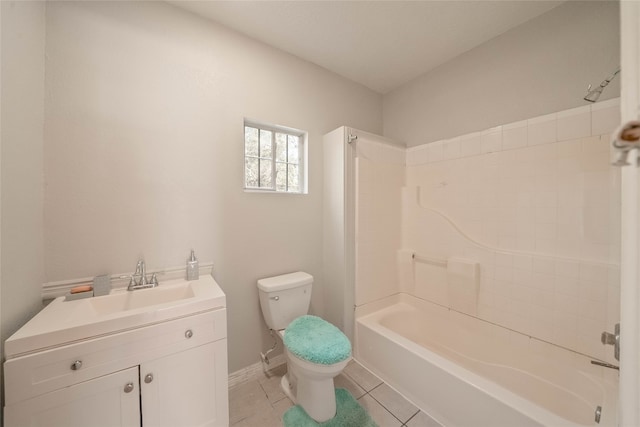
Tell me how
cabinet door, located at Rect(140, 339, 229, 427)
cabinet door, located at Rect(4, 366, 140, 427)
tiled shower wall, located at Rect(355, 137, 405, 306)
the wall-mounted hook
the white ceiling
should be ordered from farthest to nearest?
tiled shower wall, located at Rect(355, 137, 405, 306)
the white ceiling
cabinet door, located at Rect(140, 339, 229, 427)
cabinet door, located at Rect(4, 366, 140, 427)
the wall-mounted hook

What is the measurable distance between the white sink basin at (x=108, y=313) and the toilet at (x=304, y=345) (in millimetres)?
494

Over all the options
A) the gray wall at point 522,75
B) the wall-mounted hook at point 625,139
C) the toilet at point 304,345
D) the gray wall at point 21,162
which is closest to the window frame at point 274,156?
the toilet at point 304,345

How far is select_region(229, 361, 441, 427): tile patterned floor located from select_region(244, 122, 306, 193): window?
57.9 inches

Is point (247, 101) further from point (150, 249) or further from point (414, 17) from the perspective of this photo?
point (414, 17)

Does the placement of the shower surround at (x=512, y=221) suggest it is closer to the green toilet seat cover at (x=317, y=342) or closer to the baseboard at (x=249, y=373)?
the green toilet seat cover at (x=317, y=342)

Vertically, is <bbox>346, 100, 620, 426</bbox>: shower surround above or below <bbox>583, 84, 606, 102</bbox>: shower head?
below

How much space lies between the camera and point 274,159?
75.9 inches

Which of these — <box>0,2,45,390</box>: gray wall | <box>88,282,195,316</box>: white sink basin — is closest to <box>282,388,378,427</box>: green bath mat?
<box>88,282,195,316</box>: white sink basin

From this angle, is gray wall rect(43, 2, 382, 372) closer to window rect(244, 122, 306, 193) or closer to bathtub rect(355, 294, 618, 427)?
window rect(244, 122, 306, 193)

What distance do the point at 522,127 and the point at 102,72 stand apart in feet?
8.67

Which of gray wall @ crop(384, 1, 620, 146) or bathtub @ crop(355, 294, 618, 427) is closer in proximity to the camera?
bathtub @ crop(355, 294, 618, 427)

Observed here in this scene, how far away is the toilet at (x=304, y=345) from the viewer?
1262mm

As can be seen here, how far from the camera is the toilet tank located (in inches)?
64.4

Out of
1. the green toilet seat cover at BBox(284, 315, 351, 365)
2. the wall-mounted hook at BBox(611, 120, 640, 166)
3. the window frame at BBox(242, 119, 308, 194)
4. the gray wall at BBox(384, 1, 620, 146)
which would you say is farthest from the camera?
the window frame at BBox(242, 119, 308, 194)
